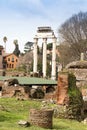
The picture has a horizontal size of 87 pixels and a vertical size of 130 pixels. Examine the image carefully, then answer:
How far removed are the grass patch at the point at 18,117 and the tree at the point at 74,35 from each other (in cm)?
4310

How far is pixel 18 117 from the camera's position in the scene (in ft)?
67.6

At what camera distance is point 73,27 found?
71062mm

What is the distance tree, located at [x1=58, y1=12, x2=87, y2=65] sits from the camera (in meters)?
69.9

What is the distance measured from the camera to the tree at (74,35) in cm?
6994

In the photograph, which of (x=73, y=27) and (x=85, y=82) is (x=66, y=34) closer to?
(x=73, y=27)

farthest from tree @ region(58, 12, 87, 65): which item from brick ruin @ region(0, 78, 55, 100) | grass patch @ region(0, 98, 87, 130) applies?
grass patch @ region(0, 98, 87, 130)

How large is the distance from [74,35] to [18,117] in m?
Answer: 51.0

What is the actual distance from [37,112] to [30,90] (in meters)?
15.7

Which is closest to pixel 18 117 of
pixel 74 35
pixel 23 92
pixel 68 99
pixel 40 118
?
pixel 40 118

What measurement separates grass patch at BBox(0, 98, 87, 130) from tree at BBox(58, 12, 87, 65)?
4310cm

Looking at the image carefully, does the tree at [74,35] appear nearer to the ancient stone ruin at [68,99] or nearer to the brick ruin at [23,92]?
the brick ruin at [23,92]

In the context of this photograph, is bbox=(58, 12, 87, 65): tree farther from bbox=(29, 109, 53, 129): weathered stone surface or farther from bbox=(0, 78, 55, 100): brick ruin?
bbox=(29, 109, 53, 129): weathered stone surface

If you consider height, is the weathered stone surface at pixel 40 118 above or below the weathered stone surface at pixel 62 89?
below

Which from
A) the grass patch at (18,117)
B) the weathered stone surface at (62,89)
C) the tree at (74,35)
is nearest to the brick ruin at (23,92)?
the grass patch at (18,117)
